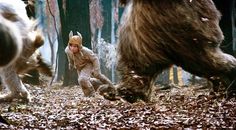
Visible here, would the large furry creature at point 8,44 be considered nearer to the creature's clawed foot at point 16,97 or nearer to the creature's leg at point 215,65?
the creature's leg at point 215,65

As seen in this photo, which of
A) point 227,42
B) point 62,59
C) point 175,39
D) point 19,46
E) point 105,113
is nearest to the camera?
point 19,46

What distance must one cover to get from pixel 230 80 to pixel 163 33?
364 mm

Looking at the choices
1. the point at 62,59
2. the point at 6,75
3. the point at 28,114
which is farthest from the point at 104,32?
the point at 28,114

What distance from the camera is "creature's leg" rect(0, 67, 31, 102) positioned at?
293 centimetres

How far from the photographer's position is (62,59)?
6.97 meters

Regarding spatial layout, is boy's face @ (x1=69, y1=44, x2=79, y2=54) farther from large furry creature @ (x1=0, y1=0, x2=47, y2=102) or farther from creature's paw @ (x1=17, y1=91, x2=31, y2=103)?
creature's paw @ (x1=17, y1=91, x2=31, y2=103)

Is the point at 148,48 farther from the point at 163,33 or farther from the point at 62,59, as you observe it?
the point at 62,59

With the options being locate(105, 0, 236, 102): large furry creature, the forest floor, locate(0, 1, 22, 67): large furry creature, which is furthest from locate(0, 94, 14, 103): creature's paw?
locate(0, 1, 22, 67): large furry creature

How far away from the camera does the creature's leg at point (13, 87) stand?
9.60 ft

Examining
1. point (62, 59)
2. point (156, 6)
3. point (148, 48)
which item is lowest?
point (62, 59)

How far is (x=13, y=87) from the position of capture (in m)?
2.99

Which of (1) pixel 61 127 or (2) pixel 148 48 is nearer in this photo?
(1) pixel 61 127

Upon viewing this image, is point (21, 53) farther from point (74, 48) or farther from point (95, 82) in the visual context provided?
point (95, 82)

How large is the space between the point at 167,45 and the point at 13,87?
3.10ft
